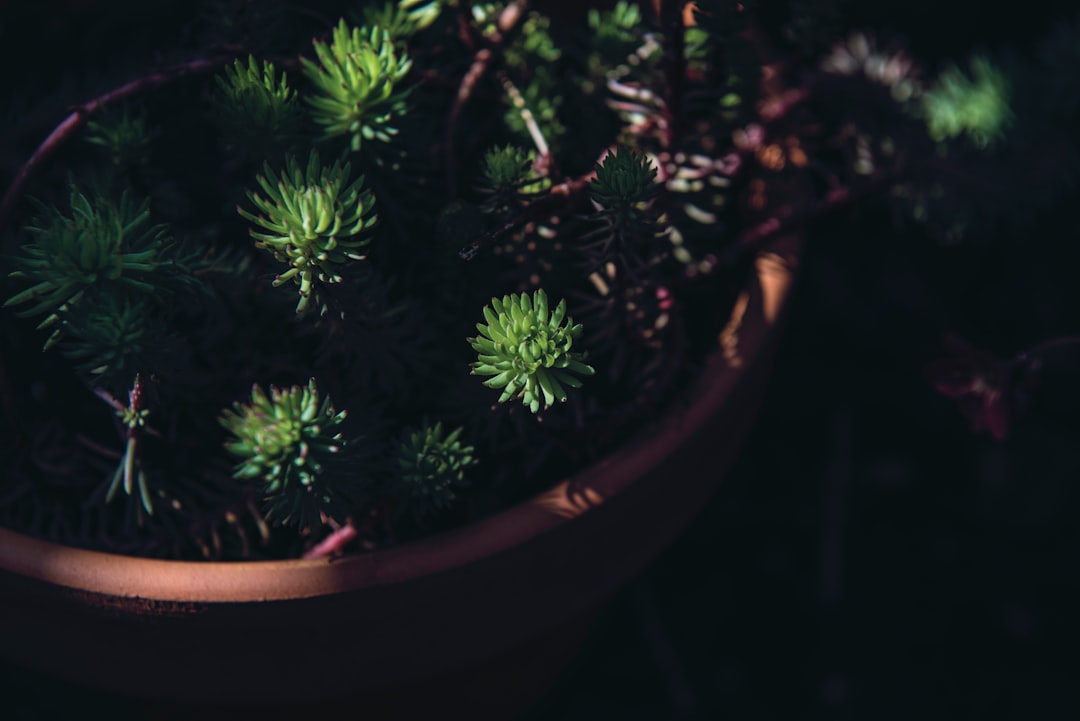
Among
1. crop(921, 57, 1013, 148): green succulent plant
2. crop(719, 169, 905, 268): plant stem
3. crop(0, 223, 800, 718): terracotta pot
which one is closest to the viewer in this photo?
crop(0, 223, 800, 718): terracotta pot

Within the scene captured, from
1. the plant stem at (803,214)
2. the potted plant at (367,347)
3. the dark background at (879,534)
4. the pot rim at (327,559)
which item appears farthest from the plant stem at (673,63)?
the dark background at (879,534)

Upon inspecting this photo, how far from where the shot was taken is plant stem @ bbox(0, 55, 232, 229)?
0.58 metres

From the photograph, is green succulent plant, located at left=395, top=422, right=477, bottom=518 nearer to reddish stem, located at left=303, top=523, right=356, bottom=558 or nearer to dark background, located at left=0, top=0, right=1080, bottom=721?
reddish stem, located at left=303, top=523, right=356, bottom=558

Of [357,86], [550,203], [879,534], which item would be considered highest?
[357,86]

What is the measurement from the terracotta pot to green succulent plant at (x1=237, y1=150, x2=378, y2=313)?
192 mm

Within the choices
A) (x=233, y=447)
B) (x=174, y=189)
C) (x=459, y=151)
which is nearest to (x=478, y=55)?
(x=459, y=151)

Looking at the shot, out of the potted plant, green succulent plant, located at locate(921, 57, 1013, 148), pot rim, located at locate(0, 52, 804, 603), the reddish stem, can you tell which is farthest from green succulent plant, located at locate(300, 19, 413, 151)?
green succulent plant, located at locate(921, 57, 1013, 148)

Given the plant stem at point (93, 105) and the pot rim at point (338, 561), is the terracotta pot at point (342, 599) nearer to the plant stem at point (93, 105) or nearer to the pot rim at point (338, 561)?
the pot rim at point (338, 561)

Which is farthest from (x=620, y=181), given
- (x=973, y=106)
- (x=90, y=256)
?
(x=973, y=106)

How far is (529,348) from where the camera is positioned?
49cm

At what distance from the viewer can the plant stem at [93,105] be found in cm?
58

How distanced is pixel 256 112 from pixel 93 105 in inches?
6.0

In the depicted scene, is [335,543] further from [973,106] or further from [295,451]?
[973,106]

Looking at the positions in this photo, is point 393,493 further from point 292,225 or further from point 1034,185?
point 1034,185
